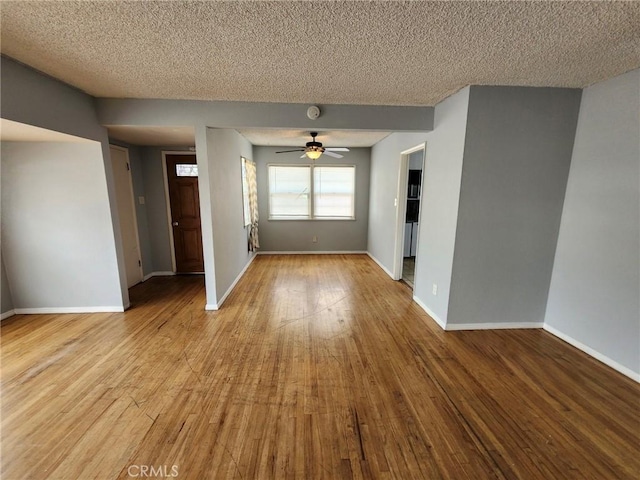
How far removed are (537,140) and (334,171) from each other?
3988 millimetres

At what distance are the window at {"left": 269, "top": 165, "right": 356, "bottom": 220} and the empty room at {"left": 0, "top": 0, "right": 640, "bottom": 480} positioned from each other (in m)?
2.08

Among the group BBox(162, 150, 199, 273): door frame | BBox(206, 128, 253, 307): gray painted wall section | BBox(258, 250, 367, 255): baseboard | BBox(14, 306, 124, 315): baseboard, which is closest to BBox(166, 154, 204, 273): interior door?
BBox(162, 150, 199, 273): door frame

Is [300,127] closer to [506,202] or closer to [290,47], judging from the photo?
[290,47]

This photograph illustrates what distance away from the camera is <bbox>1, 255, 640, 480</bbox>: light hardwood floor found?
1436 millimetres

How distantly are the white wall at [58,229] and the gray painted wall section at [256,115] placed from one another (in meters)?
0.50

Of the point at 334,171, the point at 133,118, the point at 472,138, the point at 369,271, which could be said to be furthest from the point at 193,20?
the point at 334,171

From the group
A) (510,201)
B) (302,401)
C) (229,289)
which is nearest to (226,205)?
(229,289)

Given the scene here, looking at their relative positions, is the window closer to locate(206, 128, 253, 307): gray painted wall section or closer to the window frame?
the window frame

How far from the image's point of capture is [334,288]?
4.09 meters

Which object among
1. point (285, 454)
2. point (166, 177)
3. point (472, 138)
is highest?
point (472, 138)

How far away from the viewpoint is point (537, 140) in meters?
2.52

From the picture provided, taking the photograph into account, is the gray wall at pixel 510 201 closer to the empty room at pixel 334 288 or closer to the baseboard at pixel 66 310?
the empty room at pixel 334 288

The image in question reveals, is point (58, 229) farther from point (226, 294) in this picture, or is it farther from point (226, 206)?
point (226, 294)

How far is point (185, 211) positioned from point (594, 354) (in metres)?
5.49
